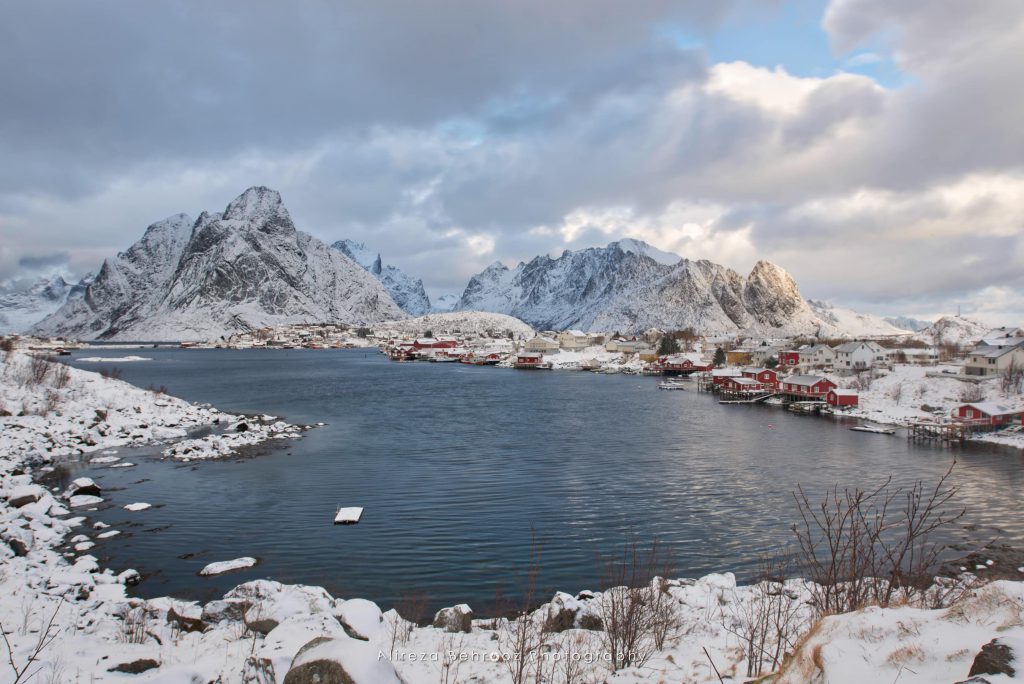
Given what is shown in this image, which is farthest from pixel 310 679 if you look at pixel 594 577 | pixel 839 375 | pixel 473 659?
pixel 839 375

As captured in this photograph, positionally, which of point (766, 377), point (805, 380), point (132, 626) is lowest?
Answer: point (132, 626)

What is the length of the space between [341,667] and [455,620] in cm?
662

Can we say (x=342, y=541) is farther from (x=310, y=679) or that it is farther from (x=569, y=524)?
(x=310, y=679)

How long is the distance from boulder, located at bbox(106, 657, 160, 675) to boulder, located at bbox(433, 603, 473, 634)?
4.36m

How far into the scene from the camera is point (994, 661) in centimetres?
327

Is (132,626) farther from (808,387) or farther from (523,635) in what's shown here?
(808,387)

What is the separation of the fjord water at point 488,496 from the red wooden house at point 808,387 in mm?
13989

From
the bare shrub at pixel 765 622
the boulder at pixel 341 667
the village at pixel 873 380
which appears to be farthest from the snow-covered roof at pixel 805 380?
the boulder at pixel 341 667

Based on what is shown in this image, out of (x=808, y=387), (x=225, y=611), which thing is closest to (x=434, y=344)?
(x=808, y=387)

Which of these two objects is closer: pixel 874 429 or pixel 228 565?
pixel 228 565

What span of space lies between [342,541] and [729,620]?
35.3 ft

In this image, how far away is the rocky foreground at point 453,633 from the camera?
13.2 ft

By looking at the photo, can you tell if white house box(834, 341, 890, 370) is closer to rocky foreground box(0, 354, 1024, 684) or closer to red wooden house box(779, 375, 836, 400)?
red wooden house box(779, 375, 836, 400)

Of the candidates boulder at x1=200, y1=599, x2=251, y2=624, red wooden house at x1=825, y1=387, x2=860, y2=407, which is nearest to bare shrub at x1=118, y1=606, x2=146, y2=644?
boulder at x1=200, y1=599, x2=251, y2=624
